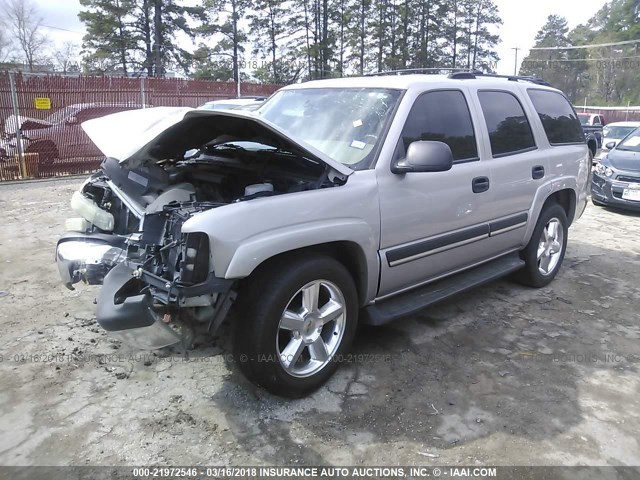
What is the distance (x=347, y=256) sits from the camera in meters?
3.22

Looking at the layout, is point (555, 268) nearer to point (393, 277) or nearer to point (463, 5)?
point (393, 277)

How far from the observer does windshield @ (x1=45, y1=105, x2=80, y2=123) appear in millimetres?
11142

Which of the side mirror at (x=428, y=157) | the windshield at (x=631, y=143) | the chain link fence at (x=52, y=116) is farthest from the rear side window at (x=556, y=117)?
the chain link fence at (x=52, y=116)

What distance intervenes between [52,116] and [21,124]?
0.67 m

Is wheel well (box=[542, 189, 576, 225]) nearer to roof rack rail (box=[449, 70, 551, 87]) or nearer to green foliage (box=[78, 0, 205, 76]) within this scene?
roof rack rail (box=[449, 70, 551, 87])

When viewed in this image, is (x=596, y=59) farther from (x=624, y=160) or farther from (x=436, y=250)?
(x=436, y=250)

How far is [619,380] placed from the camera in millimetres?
3371

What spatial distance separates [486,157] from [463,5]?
48.3 meters

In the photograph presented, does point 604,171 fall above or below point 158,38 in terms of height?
below

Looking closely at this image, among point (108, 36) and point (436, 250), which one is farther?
point (108, 36)

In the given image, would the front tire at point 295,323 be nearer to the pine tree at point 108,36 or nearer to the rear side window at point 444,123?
the rear side window at point 444,123

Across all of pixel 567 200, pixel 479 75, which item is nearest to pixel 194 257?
pixel 479 75

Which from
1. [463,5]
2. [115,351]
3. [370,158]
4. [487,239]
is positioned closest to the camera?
[370,158]

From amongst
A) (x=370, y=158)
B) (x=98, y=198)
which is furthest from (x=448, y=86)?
(x=98, y=198)
